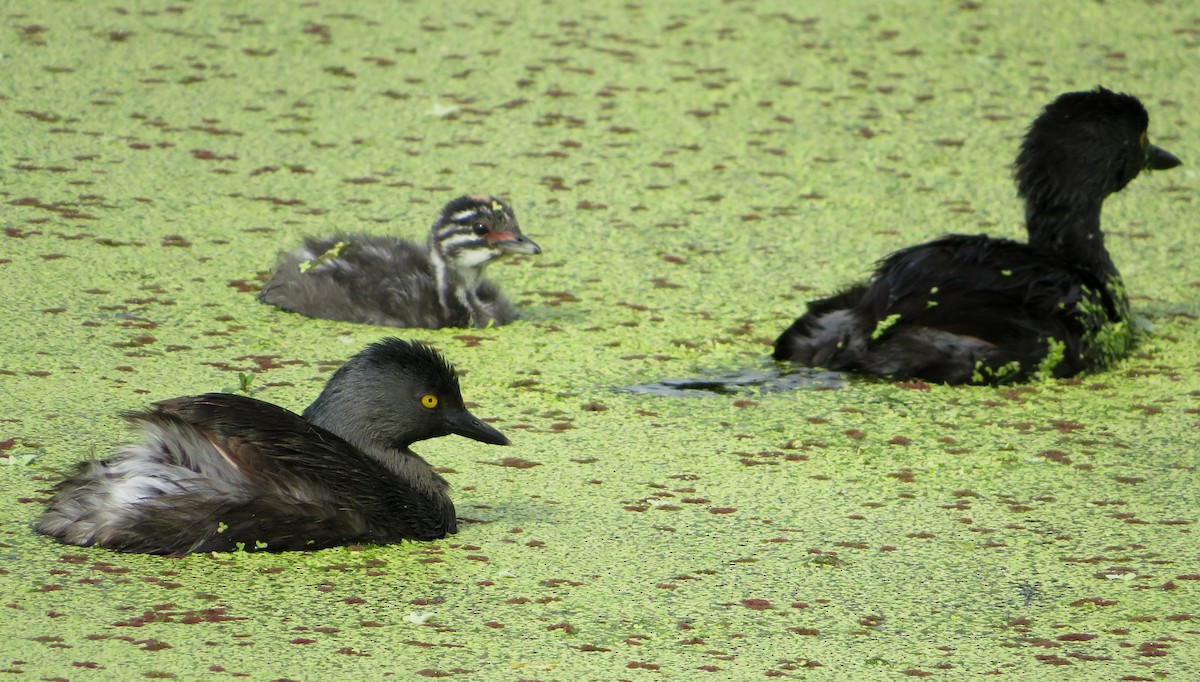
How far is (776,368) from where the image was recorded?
234 inches

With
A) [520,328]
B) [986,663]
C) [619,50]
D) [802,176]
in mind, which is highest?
[619,50]

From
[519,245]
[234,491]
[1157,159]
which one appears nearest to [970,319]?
[1157,159]

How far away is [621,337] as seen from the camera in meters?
6.10

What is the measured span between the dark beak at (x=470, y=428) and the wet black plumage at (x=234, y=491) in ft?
0.75

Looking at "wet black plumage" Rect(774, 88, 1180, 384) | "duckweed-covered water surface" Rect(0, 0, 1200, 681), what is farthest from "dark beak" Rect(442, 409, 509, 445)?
"wet black plumage" Rect(774, 88, 1180, 384)

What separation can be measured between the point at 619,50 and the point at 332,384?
4984mm

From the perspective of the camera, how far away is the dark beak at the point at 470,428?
4.50 meters

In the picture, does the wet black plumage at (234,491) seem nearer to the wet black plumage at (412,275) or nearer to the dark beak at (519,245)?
the wet black plumage at (412,275)

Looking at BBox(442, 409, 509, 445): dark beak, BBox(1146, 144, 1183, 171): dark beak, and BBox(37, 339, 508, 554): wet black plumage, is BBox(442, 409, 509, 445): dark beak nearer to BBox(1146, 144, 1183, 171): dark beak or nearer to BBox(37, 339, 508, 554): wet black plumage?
BBox(37, 339, 508, 554): wet black plumage

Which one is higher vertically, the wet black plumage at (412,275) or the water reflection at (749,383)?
the wet black plumage at (412,275)

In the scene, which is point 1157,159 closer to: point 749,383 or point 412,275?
point 749,383

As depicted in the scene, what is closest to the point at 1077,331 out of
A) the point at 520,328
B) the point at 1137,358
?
the point at 1137,358

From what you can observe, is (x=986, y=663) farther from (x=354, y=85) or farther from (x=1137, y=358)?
(x=354, y=85)

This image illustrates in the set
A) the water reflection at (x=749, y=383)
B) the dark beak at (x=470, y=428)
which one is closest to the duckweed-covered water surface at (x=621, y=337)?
the water reflection at (x=749, y=383)
